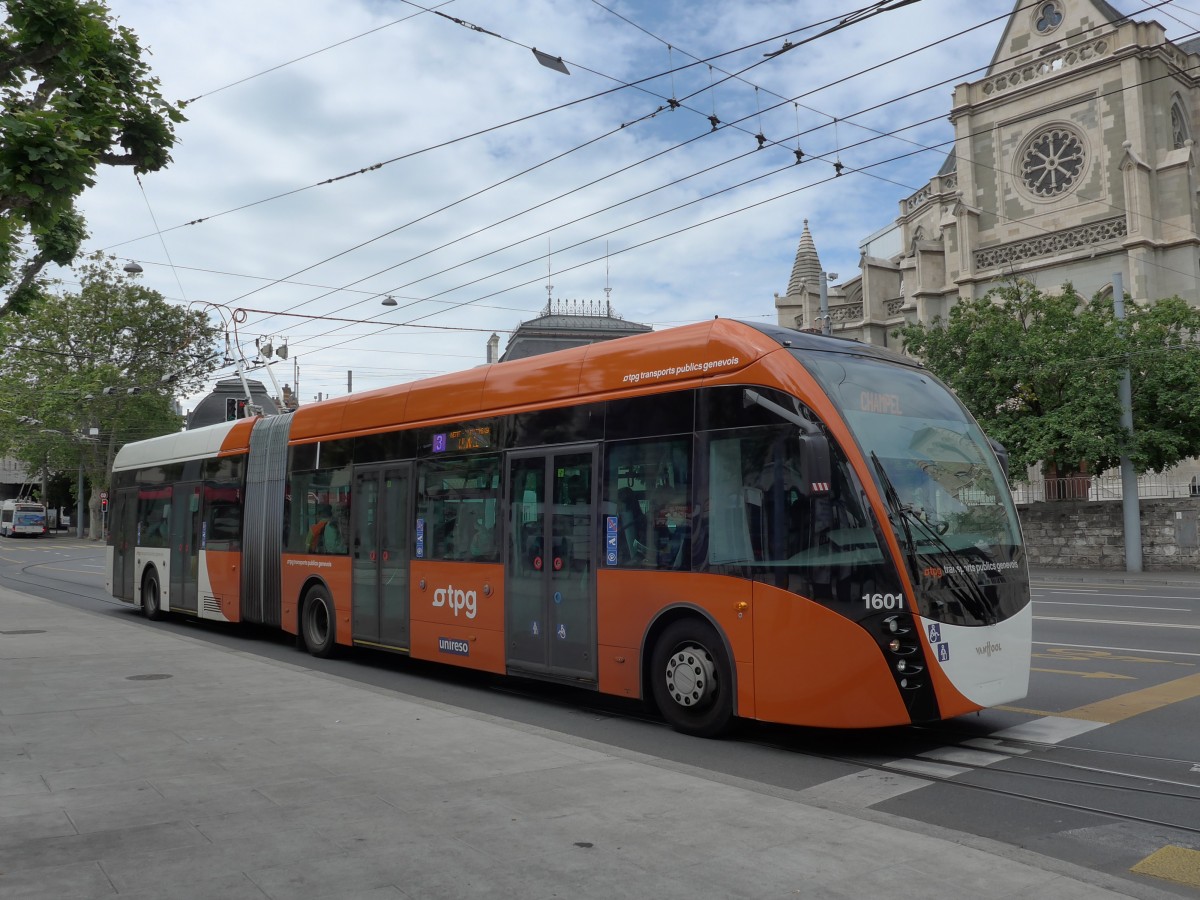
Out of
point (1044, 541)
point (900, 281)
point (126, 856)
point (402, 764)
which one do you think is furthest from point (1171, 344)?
point (126, 856)

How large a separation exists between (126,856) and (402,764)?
6.99 ft

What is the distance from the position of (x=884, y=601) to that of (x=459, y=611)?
4.97 meters

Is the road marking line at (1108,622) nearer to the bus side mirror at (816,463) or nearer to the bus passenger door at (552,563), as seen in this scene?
the bus passenger door at (552,563)

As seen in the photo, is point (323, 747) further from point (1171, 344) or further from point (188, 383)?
point (188, 383)

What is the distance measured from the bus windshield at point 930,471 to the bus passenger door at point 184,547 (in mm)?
12364

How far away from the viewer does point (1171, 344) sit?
2689 cm

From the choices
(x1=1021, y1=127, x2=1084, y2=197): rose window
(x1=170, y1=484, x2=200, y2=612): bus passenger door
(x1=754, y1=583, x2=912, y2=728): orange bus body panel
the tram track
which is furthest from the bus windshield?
(x1=1021, y1=127, x2=1084, y2=197): rose window

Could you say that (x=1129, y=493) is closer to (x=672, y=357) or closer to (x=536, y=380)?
(x=536, y=380)

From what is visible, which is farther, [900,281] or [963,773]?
[900,281]

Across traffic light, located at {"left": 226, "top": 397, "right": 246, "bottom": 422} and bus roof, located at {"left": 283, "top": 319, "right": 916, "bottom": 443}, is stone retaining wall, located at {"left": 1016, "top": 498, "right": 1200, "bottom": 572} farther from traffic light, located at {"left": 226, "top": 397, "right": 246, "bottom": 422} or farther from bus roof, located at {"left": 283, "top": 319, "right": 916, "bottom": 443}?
traffic light, located at {"left": 226, "top": 397, "right": 246, "bottom": 422}

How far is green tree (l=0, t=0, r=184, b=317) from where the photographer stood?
7.03 metres

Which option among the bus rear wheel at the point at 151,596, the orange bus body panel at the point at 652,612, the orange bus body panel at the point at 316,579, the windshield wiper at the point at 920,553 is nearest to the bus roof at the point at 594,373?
the windshield wiper at the point at 920,553

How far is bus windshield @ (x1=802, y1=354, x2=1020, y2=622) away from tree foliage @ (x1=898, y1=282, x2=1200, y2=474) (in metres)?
20.0

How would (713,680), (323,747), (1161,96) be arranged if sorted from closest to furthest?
(323,747), (713,680), (1161,96)
